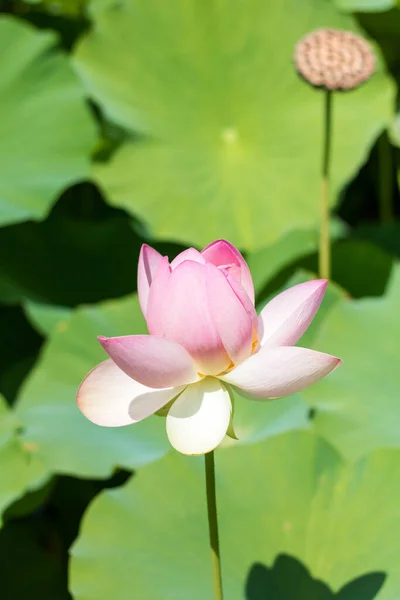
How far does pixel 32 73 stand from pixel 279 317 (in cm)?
107

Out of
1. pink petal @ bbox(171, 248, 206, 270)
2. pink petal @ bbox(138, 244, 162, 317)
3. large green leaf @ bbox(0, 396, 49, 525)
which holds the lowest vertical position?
large green leaf @ bbox(0, 396, 49, 525)

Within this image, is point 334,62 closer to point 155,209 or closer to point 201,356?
point 155,209

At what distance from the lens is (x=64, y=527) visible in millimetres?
1455

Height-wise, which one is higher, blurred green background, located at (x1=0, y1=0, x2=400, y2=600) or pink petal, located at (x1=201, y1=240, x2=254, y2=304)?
pink petal, located at (x1=201, y1=240, x2=254, y2=304)

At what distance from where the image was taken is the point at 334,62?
1042 millimetres

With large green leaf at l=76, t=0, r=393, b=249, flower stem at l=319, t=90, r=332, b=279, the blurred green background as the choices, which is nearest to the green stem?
the blurred green background

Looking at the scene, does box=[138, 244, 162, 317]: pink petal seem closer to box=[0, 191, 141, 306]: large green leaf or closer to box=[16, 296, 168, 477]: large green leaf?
box=[16, 296, 168, 477]: large green leaf

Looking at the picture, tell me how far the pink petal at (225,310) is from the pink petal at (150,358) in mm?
30

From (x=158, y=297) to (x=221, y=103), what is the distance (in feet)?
3.21

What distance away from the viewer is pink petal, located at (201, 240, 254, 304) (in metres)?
0.55

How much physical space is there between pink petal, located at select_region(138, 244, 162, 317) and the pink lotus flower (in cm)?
4

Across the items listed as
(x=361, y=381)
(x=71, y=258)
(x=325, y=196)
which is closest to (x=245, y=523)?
A: (x=361, y=381)

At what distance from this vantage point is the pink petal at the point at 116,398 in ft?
1.77

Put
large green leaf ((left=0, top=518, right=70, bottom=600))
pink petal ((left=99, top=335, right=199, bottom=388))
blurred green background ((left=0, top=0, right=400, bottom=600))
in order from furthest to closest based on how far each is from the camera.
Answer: large green leaf ((left=0, top=518, right=70, bottom=600)), blurred green background ((left=0, top=0, right=400, bottom=600)), pink petal ((left=99, top=335, right=199, bottom=388))
